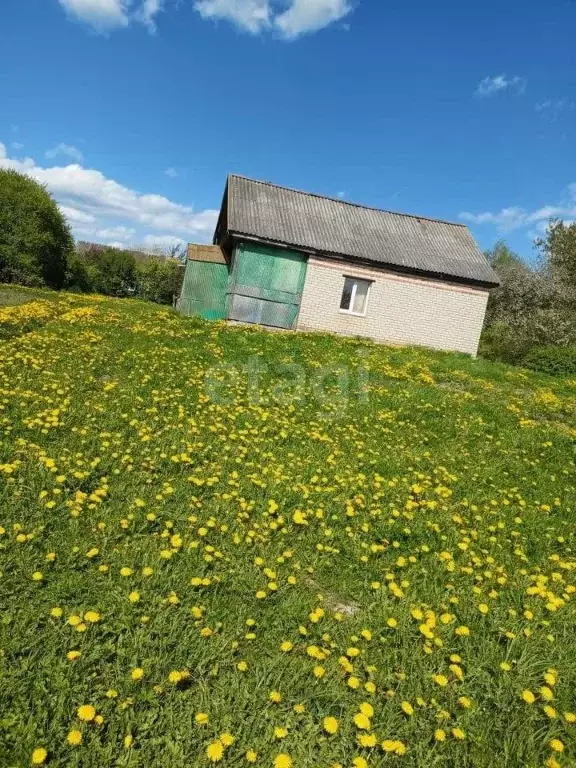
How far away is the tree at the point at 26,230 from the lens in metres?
21.7

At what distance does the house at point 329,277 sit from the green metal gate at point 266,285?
36 mm

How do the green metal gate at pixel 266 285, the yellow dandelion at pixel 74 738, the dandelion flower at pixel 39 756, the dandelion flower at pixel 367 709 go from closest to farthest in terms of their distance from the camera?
the dandelion flower at pixel 39 756, the yellow dandelion at pixel 74 738, the dandelion flower at pixel 367 709, the green metal gate at pixel 266 285

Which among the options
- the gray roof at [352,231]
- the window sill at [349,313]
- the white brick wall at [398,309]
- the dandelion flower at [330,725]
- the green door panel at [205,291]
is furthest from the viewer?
the green door panel at [205,291]

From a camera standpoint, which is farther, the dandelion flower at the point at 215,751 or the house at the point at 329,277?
the house at the point at 329,277

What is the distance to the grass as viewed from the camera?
2539 millimetres

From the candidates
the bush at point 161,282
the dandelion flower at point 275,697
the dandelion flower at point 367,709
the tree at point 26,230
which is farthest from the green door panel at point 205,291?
the bush at point 161,282

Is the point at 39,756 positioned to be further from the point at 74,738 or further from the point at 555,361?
the point at 555,361

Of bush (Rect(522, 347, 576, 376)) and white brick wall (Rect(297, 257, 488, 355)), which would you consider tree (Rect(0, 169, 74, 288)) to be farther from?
bush (Rect(522, 347, 576, 376))

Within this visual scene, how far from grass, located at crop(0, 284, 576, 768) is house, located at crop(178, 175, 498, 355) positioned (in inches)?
382

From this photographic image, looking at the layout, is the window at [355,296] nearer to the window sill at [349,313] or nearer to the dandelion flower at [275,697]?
the window sill at [349,313]

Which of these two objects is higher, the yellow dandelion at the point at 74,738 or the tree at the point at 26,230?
the tree at the point at 26,230

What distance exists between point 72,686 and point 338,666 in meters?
1.60

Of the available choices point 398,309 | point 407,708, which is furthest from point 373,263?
point 407,708

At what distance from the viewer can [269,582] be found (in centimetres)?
362
